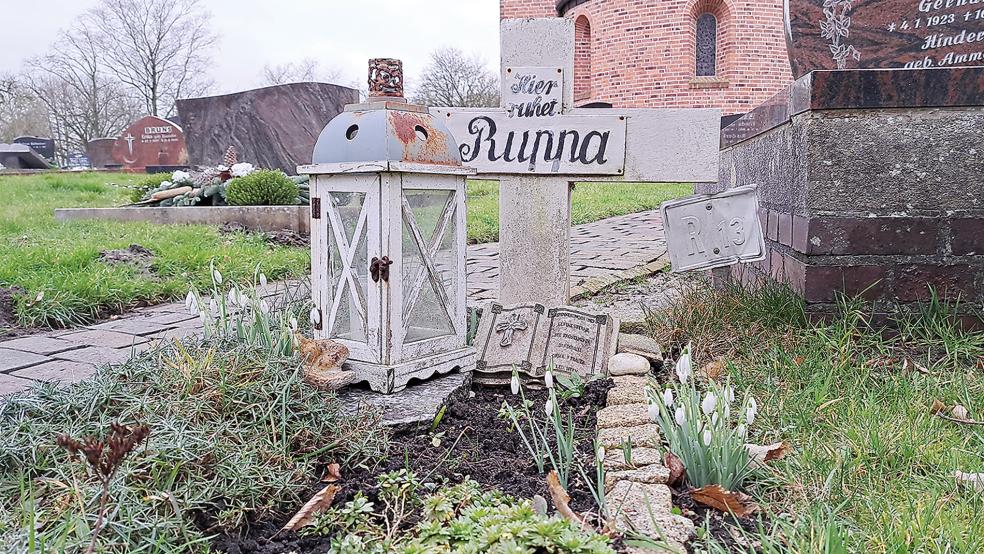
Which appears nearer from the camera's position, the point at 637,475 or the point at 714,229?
the point at 637,475

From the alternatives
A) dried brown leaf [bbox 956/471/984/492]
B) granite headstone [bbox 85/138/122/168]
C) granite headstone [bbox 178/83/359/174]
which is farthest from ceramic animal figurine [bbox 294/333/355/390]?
granite headstone [bbox 85/138/122/168]

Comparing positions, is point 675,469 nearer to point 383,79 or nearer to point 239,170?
point 383,79

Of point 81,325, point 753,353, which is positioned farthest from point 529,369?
point 81,325

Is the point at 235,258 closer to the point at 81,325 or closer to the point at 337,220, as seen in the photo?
the point at 81,325

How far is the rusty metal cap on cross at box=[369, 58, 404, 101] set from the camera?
8.54 feet

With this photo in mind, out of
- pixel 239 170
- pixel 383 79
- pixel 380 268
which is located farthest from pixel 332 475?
pixel 239 170

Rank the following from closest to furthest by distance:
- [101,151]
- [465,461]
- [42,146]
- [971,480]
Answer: [971,480]
[465,461]
[101,151]
[42,146]

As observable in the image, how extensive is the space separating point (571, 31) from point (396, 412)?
2.03m

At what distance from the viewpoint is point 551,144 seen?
3416mm

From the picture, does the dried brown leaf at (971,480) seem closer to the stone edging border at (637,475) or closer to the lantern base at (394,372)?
the stone edging border at (637,475)

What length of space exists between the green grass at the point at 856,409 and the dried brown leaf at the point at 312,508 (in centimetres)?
107

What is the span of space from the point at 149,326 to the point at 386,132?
229cm

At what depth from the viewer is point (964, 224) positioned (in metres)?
3.03

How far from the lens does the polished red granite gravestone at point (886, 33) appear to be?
3260 millimetres
